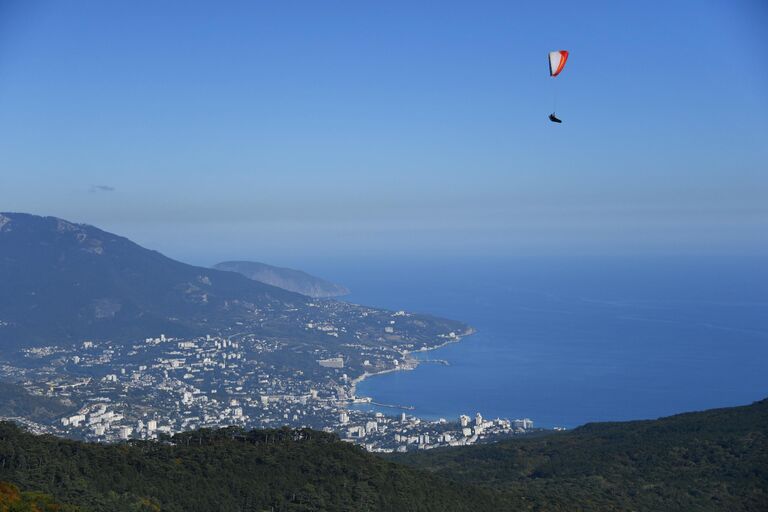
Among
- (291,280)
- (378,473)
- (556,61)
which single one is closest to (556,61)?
(556,61)

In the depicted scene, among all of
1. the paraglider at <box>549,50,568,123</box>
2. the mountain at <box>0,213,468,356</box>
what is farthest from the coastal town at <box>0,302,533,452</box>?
the paraglider at <box>549,50,568,123</box>

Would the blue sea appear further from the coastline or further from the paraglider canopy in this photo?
the paraglider canopy

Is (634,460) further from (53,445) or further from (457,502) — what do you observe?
(53,445)

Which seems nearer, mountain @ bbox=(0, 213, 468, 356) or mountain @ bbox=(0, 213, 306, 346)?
mountain @ bbox=(0, 213, 468, 356)

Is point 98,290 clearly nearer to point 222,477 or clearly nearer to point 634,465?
point 222,477

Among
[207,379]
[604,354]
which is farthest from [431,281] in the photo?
[207,379]
